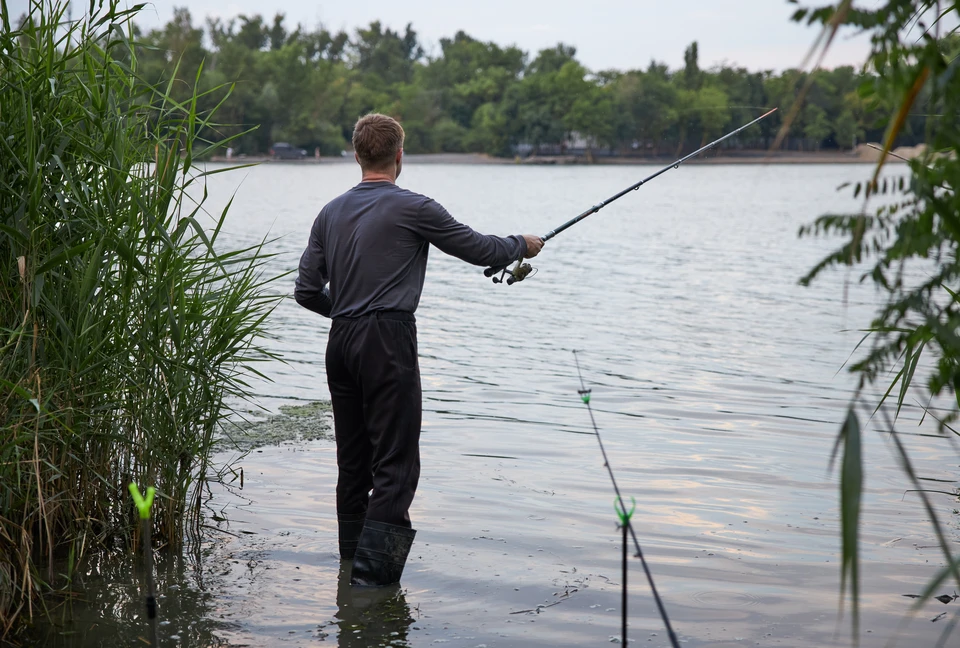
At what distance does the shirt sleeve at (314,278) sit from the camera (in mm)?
4535

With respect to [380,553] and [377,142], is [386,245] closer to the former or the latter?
[377,142]

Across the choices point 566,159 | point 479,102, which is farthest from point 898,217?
point 479,102

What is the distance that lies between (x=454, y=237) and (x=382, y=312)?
0.44 metres

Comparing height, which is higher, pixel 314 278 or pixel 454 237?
pixel 454 237

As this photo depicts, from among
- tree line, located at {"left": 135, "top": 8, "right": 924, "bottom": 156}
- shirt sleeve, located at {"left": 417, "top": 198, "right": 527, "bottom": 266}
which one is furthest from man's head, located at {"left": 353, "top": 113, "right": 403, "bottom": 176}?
tree line, located at {"left": 135, "top": 8, "right": 924, "bottom": 156}

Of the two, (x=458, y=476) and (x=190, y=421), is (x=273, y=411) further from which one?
(x=190, y=421)

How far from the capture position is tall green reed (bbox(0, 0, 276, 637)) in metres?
3.87

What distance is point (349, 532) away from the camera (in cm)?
469

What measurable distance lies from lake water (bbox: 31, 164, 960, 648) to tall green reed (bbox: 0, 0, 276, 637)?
1.34ft

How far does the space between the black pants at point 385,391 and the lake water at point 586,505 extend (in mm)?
511

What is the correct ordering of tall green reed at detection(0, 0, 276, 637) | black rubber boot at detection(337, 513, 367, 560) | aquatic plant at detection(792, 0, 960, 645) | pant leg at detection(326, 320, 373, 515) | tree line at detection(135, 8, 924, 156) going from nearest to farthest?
aquatic plant at detection(792, 0, 960, 645) → tall green reed at detection(0, 0, 276, 637) → pant leg at detection(326, 320, 373, 515) → black rubber boot at detection(337, 513, 367, 560) → tree line at detection(135, 8, 924, 156)

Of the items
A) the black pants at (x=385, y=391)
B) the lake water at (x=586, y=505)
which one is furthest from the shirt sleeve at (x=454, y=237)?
the lake water at (x=586, y=505)

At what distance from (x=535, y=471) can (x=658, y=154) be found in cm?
10157

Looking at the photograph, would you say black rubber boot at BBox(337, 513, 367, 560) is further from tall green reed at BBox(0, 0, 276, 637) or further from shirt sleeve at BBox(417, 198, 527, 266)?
shirt sleeve at BBox(417, 198, 527, 266)
